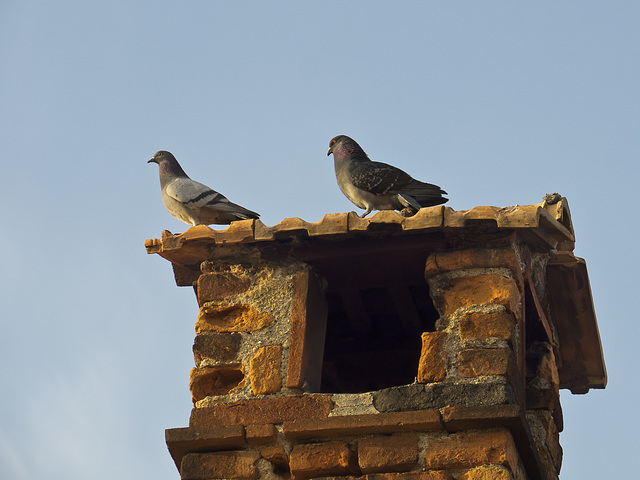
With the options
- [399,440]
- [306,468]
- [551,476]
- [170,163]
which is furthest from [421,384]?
[170,163]

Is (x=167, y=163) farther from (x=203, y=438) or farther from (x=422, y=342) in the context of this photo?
(x=203, y=438)

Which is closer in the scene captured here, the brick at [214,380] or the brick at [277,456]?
the brick at [277,456]

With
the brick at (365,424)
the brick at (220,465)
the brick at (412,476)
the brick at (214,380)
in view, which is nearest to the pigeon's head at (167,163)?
the brick at (214,380)

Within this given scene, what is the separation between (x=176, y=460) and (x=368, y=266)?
4.93 feet

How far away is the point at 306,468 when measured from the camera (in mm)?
5184

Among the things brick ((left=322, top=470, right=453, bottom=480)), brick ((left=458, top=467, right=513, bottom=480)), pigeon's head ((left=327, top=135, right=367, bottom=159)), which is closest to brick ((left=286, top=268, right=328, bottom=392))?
brick ((left=322, top=470, right=453, bottom=480))

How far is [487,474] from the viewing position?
16.2 ft

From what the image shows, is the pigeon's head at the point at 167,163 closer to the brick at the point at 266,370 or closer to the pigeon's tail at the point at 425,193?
the pigeon's tail at the point at 425,193

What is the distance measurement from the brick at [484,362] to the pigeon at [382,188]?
56.9 inches

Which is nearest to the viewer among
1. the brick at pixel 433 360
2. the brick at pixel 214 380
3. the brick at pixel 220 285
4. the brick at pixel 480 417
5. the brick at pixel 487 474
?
the brick at pixel 487 474

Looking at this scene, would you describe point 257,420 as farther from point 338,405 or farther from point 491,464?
point 491,464

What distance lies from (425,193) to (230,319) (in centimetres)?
158

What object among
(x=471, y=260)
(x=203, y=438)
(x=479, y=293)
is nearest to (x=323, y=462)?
(x=203, y=438)

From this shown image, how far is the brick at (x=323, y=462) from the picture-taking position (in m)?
5.17
